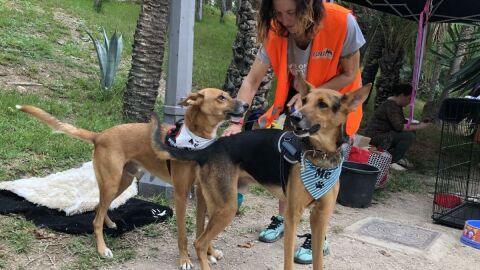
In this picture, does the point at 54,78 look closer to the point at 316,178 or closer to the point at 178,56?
the point at 178,56

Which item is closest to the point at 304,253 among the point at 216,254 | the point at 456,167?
the point at 216,254

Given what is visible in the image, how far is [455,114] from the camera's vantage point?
568 cm

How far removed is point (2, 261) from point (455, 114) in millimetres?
5006

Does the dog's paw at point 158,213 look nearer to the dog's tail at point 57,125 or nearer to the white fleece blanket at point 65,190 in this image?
the white fleece blanket at point 65,190

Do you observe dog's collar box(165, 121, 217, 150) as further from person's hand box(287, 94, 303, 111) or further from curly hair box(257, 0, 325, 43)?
curly hair box(257, 0, 325, 43)

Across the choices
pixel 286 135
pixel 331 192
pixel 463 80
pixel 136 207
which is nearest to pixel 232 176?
pixel 286 135

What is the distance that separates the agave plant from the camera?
8.38 meters

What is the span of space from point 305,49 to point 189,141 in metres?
1.15

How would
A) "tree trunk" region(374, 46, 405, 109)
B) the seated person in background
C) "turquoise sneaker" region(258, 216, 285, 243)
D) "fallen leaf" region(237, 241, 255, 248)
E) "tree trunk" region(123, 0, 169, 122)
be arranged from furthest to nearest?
"tree trunk" region(374, 46, 405, 109) → the seated person in background → "tree trunk" region(123, 0, 169, 122) → "turquoise sneaker" region(258, 216, 285, 243) → "fallen leaf" region(237, 241, 255, 248)

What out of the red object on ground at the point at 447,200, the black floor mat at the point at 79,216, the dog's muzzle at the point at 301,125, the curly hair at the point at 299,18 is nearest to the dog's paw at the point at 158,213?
the black floor mat at the point at 79,216

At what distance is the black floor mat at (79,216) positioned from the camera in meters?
4.05

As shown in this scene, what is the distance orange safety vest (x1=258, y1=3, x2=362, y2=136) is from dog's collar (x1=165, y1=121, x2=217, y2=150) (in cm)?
70

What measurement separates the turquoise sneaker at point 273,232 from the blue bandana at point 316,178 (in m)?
1.33

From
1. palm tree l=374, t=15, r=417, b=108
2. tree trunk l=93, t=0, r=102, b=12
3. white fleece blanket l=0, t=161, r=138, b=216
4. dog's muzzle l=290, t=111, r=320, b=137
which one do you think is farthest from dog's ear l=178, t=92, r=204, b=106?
tree trunk l=93, t=0, r=102, b=12
